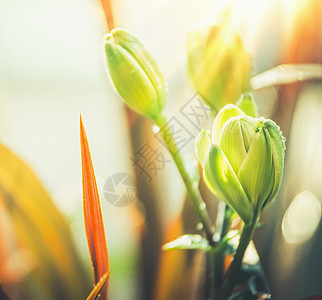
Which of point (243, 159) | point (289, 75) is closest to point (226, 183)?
point (243, 159)

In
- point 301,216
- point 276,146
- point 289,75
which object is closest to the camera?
point 276,146

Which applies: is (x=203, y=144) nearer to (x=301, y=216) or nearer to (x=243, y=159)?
(x=243, y=159)

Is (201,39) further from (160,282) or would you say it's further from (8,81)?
(8,81)

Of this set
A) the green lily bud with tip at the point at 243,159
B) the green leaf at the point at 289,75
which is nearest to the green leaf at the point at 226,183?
the green lily bud with tip at the point at 243,159

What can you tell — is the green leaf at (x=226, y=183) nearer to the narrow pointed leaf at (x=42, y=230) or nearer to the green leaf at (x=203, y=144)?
the green leaf at (x=203, y=144)

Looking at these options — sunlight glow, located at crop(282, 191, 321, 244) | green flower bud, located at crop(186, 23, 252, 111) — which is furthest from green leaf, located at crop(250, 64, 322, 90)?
sunlight glow, located at crop(282, 191, 321, 244)

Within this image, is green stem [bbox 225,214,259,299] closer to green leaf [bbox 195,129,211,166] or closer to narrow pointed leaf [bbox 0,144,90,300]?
green leaf [bbox 195,129,211,166]
